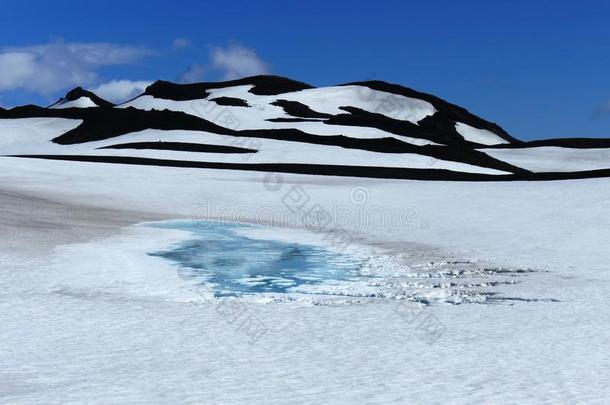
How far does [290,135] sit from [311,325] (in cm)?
5869

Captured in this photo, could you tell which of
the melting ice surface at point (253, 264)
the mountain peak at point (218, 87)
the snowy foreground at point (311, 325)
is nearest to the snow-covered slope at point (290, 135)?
the mountain peak at point (218, 87)

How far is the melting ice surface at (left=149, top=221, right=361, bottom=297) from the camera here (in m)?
13.9

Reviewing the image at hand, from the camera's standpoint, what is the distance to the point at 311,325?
10.1 metres

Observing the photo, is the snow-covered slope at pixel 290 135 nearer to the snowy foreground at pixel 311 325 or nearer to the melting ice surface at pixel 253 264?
the snowy foreground at pixel 311 325

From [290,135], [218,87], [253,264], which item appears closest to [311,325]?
[253,264]

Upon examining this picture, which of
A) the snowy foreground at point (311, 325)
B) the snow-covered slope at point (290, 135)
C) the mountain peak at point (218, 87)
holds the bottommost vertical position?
the snowy foreground at point (311, 325)

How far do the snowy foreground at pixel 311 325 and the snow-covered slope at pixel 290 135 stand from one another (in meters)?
24.9

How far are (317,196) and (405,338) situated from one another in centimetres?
2368

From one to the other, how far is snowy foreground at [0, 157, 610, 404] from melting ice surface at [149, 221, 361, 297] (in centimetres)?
64

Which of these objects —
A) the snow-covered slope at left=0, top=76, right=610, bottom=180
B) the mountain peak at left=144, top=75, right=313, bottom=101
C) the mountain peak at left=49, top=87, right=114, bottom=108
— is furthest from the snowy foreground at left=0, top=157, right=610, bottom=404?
the mountain peak at left=49, top=87, right=114, bottom=108

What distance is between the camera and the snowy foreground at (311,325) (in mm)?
7176

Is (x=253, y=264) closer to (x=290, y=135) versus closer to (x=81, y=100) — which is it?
(x=290, y=135)

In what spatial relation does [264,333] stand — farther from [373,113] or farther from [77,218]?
[373,113]

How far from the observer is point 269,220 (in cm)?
2567
